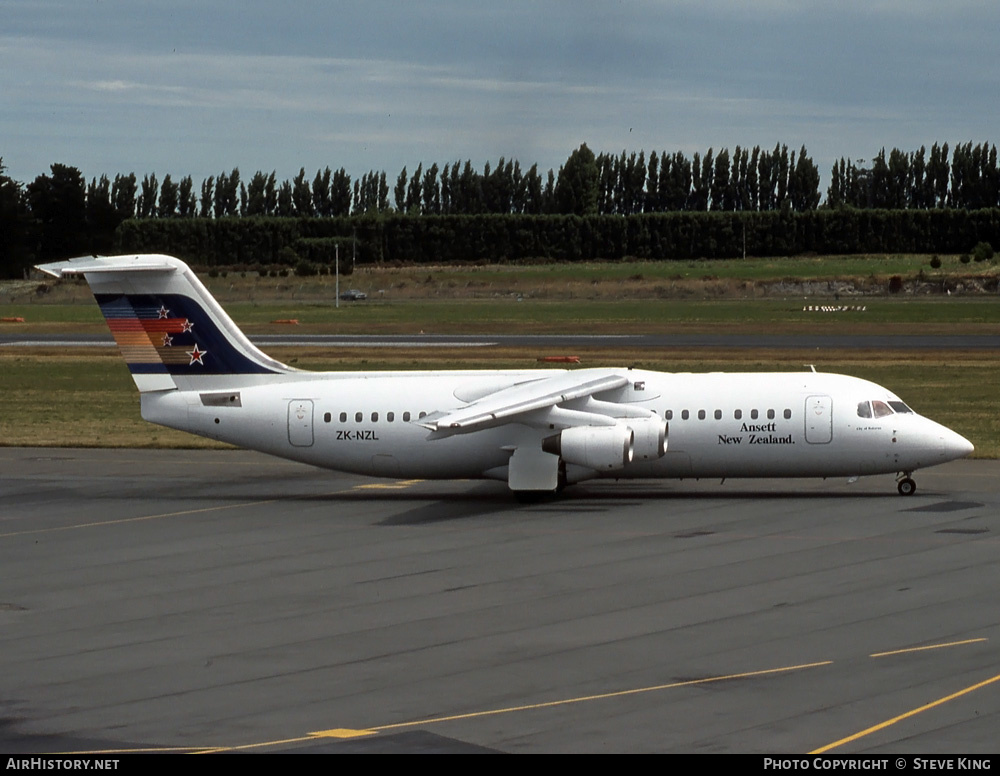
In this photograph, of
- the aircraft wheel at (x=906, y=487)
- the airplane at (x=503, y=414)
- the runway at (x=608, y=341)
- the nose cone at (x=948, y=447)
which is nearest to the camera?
the nose cone at (x=948, y=447)

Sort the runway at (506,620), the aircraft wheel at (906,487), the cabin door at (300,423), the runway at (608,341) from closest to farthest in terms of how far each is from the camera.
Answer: the runway at (506,620), the aircraft wheel at (906,487), the cabin door at (300,423), the runway at (608,341)

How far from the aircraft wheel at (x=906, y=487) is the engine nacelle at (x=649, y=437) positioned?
595cm

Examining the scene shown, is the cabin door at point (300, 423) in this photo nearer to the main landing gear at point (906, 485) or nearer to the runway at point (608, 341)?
the main landing gear at point (906, 485)

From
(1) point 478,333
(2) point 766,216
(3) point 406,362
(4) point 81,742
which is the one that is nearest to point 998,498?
(4) point 81,742

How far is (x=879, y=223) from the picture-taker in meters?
192

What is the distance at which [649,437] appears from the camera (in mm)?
32656

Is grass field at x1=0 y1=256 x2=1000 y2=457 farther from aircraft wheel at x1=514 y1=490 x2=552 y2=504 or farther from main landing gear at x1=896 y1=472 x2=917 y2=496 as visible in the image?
aircraft wheel at x1=514 y1=490 x2=552 y2=504

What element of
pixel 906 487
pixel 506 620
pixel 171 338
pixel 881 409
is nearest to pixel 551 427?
pixel 881 409

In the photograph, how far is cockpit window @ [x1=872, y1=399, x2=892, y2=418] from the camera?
110ft

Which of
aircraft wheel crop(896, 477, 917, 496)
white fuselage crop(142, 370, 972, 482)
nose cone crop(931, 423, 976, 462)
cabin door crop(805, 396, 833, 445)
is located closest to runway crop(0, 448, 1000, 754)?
aircraft wheel crop(896, 477, 917, 496)

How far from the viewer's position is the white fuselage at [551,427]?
109 ft

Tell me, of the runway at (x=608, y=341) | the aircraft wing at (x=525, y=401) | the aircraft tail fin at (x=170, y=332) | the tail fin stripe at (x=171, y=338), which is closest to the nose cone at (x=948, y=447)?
the aircraft wing at (x=525, y=401)

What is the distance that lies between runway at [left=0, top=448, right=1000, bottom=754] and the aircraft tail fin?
10.3ft
